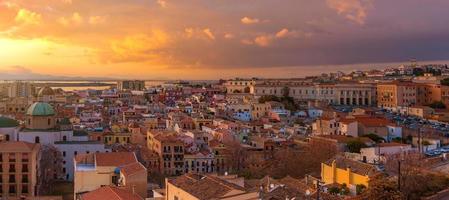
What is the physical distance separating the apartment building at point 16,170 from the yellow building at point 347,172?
15184mm

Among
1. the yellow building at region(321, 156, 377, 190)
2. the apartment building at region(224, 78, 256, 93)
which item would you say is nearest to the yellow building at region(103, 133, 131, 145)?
the yellow building at region(321, 156, 377, 190)

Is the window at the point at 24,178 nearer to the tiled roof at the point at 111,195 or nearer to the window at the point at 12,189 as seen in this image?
the window at the point at 12,189

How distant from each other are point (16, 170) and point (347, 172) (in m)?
17.1

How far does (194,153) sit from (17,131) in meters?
10.8

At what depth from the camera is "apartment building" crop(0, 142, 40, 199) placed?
30.2m

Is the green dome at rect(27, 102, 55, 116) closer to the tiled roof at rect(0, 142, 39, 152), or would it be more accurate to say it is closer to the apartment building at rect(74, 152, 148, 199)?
the tiled roof at rect(0, 142, 39, 152)

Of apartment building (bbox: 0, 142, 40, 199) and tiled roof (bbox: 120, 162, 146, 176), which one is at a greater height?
tiled roof (bbox: 120, 162, 146, 176)

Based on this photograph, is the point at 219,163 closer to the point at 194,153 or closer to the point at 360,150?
the point at 194,153

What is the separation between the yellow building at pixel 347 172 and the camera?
20.8 meters

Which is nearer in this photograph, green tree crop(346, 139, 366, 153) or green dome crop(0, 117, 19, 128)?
green tree crop(346, 139, 366, 153)

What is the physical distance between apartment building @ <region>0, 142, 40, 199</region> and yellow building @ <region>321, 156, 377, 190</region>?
15.2m

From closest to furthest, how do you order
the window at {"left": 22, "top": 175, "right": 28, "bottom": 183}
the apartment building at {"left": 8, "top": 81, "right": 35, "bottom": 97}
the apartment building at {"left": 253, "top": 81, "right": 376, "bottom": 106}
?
1. the window at {"left": 22, "top": 175, "right": 28, "bottom": 183}
2. the apartment building at {"left": 253, "top": 81, "right": 376, "bottom": 106}
3. the apartment building at {"left": 8, "top": 81, "right": 35, "bottom": 97}

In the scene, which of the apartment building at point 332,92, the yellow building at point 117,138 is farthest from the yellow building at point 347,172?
the apartment building at point 332,92

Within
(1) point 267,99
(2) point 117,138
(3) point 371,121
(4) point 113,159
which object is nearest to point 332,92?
(1) point 267,99
